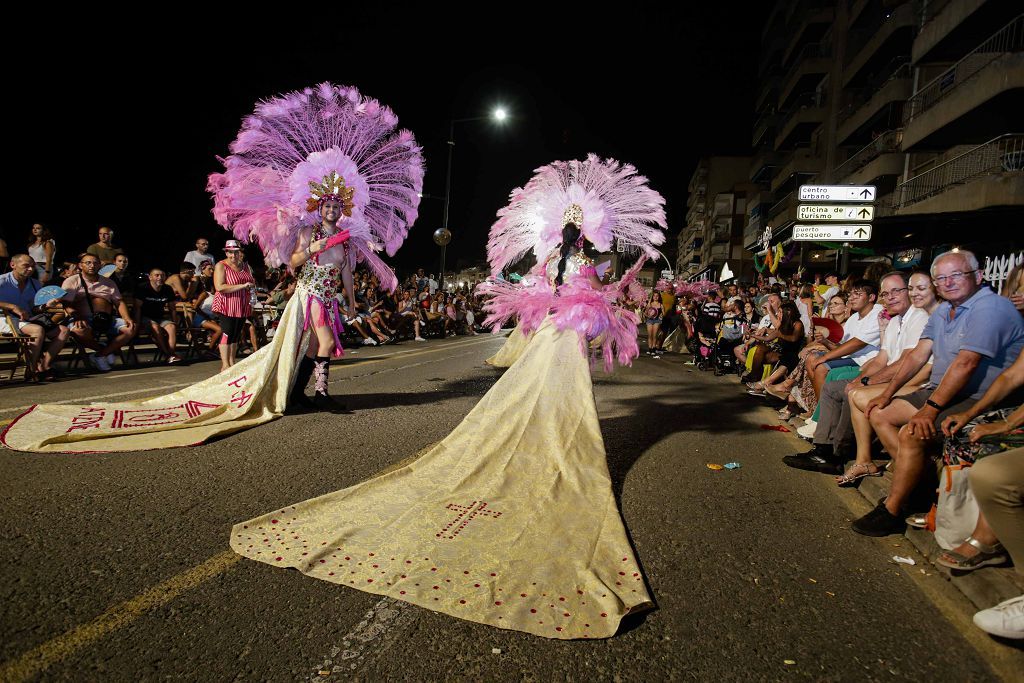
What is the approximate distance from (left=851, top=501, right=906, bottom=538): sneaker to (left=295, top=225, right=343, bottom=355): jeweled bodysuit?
495cm

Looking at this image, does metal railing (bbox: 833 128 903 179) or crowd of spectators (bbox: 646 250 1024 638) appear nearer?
crowd of spectators (bbox: 646 250 1024 638)

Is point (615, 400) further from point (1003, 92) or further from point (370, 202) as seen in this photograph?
point (1003, 92)

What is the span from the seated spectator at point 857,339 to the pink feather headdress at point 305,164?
5.12 m

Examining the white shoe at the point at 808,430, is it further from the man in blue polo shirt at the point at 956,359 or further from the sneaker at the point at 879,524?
the sneaker at the point at 879,524

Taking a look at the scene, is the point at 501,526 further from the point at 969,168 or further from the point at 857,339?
the point at 969,168

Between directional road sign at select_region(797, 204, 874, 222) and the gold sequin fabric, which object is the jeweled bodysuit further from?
directional road sign at select_region(797, 204, 874, 222)

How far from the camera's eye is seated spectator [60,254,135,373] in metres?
8.58

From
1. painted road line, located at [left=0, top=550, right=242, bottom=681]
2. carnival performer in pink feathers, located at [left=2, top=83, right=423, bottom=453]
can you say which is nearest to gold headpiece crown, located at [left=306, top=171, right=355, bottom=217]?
carnival performer in pink feathers, located at [left=2, top=83, right=423, bottom=453]

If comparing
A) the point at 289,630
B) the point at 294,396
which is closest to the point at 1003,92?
the point at 294,396

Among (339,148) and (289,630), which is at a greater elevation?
(339,148)

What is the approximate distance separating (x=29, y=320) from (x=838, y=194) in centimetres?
1786

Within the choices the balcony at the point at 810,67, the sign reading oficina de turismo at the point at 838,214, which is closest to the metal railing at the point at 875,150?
the balcony at the point at 810,67

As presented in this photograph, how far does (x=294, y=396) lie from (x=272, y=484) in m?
2.59

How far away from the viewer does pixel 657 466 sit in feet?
15.4
